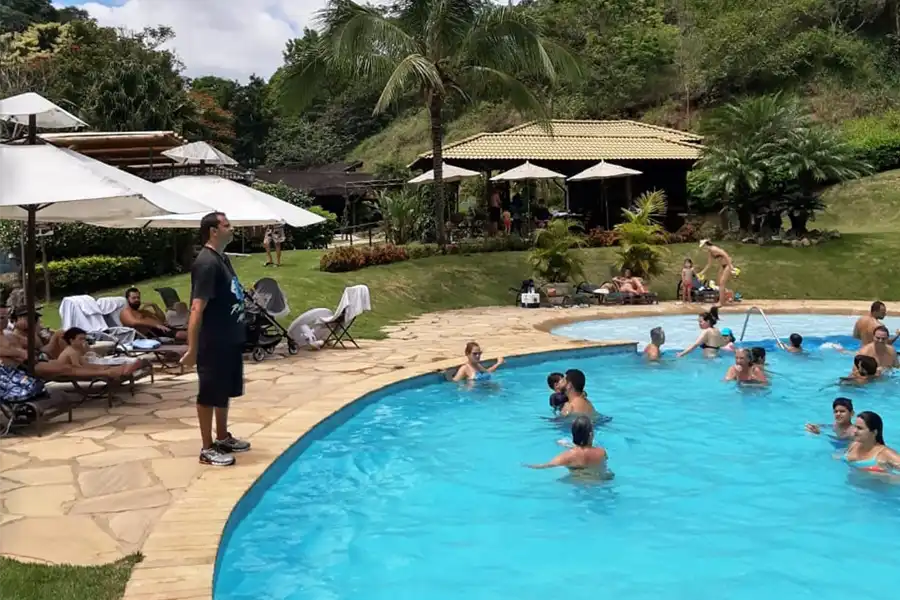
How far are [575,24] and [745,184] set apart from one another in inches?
1074

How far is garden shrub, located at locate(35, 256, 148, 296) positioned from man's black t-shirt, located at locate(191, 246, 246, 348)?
1260 cm

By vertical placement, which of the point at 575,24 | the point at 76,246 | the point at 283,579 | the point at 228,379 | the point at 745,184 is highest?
the point at 575,24

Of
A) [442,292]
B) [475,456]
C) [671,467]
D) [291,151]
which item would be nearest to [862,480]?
[671,467]

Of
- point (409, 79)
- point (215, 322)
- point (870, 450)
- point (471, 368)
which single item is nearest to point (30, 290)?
point (215, 322)

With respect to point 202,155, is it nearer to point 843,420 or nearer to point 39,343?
point 39,343

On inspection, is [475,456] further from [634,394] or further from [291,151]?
[291,151]

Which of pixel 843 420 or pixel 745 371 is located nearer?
pixel 843 420

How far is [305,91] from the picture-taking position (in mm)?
19594

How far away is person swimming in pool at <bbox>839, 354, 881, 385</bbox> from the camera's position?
920 centimetres

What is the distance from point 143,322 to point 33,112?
12.8 feet

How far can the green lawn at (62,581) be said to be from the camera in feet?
11.0

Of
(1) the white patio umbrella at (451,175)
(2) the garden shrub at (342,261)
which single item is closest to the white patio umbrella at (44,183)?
(2) the garden shrub at (342,261)

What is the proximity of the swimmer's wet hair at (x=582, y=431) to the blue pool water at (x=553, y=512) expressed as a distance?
340 millimetres

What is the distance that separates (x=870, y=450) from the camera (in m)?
6.32
